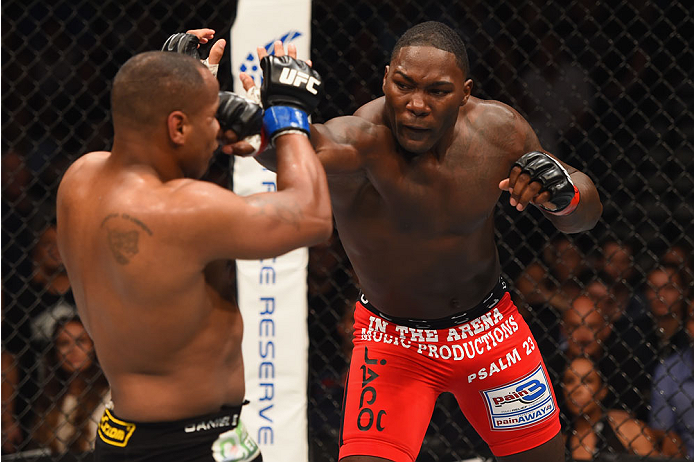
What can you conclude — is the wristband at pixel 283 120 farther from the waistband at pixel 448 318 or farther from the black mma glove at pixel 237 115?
the waistband at pixel 448 318

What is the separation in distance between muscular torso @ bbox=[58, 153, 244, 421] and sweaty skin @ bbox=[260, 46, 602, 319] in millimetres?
544

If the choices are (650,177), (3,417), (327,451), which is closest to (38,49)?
(3,417)

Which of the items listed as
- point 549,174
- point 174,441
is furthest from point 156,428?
point 549,174

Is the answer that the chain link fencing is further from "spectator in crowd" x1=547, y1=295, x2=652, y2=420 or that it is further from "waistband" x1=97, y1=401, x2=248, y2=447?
"waistband" x1=97, y1=401, x2=248, y2=447

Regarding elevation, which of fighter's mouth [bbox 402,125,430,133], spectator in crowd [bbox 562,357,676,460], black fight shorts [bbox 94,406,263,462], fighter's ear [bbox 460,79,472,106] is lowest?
spectator in crowd [bbox 562,357,676,460]

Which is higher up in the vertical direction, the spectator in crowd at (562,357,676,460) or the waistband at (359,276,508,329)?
the waistband at (359,276,508,329)

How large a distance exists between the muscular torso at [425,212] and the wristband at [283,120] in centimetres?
40

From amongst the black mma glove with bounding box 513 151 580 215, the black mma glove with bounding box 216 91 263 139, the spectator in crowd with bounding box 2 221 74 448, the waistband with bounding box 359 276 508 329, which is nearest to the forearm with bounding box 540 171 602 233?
the black mma glove with bounding box 513 151 580 215

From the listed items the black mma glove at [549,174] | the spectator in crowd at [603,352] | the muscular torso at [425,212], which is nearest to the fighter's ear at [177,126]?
the muscular torso at [425,212]

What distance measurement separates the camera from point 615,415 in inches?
113

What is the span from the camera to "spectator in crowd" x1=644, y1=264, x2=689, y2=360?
2.88 m

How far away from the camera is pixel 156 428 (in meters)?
1.32

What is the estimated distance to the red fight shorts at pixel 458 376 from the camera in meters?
1.92

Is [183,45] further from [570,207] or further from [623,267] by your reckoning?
[623,267]
